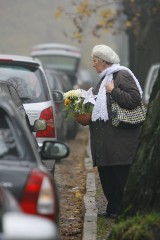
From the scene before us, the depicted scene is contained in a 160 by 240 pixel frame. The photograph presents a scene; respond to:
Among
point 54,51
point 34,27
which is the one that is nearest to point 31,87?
point 54,51

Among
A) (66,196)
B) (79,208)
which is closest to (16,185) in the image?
(79,208)

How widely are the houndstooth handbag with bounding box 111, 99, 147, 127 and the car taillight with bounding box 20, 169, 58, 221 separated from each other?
3880 mm

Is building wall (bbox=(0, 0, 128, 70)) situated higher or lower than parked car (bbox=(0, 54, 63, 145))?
lower

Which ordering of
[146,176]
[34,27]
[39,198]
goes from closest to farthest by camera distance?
1. [39,198]
2. [146,176]
3. [34,27]

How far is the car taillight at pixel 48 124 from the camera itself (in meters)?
14.0

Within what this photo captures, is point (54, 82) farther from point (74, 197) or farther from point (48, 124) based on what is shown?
point (74, 197)

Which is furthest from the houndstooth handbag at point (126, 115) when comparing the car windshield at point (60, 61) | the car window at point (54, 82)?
the car windshield at point (60, 61)

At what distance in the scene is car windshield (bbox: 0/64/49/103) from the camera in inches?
556

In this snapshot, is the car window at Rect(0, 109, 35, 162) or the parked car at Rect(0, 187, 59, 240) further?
the car window at Rect(0, 109, 35, 162)

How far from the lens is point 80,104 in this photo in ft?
37.0

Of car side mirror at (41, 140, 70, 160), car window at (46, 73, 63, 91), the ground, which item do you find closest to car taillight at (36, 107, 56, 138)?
the ground

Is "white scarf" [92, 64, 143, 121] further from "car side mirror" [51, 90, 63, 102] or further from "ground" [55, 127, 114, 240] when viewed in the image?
"car side mirror" [51, 90, 63, 102]

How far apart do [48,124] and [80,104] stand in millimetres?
2899

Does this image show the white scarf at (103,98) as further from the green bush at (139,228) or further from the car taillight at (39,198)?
the car taillight at (39,198)
